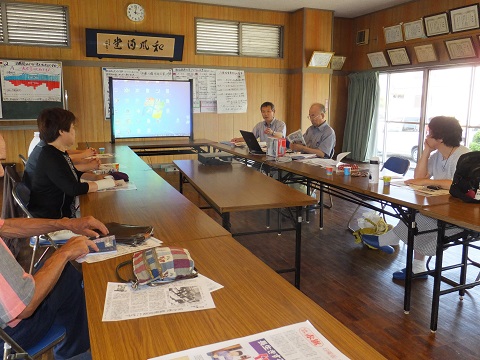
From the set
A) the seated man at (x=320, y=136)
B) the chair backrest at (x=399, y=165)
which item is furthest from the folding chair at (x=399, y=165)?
the seated man at (x=320, y=136)

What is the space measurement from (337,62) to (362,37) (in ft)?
2.18

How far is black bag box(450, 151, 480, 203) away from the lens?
2.24 metres

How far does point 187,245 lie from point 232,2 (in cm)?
631

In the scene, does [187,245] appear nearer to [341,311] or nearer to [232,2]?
[341,311]

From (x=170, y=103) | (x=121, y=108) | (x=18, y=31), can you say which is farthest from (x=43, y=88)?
(x=170, y=103)

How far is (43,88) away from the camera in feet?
19.8

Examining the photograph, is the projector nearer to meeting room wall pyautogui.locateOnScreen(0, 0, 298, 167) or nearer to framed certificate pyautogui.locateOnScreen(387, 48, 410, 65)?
meeting room wall pyautogui.locateOnScreen(0, 0, 298, 167)

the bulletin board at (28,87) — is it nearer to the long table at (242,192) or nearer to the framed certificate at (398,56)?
the long table at (242,192)

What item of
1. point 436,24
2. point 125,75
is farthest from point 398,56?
point 125,75

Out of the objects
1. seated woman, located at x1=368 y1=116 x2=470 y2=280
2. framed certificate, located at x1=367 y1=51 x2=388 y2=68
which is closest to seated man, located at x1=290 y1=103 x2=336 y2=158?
seated woman, located at x1=368 y1=116 x2=470 y2=280

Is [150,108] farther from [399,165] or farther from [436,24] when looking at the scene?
[436,24]

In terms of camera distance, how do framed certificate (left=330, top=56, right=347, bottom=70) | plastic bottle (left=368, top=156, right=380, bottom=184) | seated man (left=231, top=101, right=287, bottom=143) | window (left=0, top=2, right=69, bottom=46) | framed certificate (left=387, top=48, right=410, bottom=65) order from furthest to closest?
framed certificate (left=330, top=56, right=347, bottom=70) < framed certificate (left=387, top=48, right=410, bottom=65) < window (left=0, top=2, right=69, bottom=46) < seated man (left=231, top=101, right=287, bottom=143) < plastic bottle (left=368, top=156, right=380, bottom=184)

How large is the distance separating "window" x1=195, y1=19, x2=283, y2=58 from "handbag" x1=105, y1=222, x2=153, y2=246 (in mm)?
5998

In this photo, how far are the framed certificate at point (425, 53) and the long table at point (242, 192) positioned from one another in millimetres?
4565
